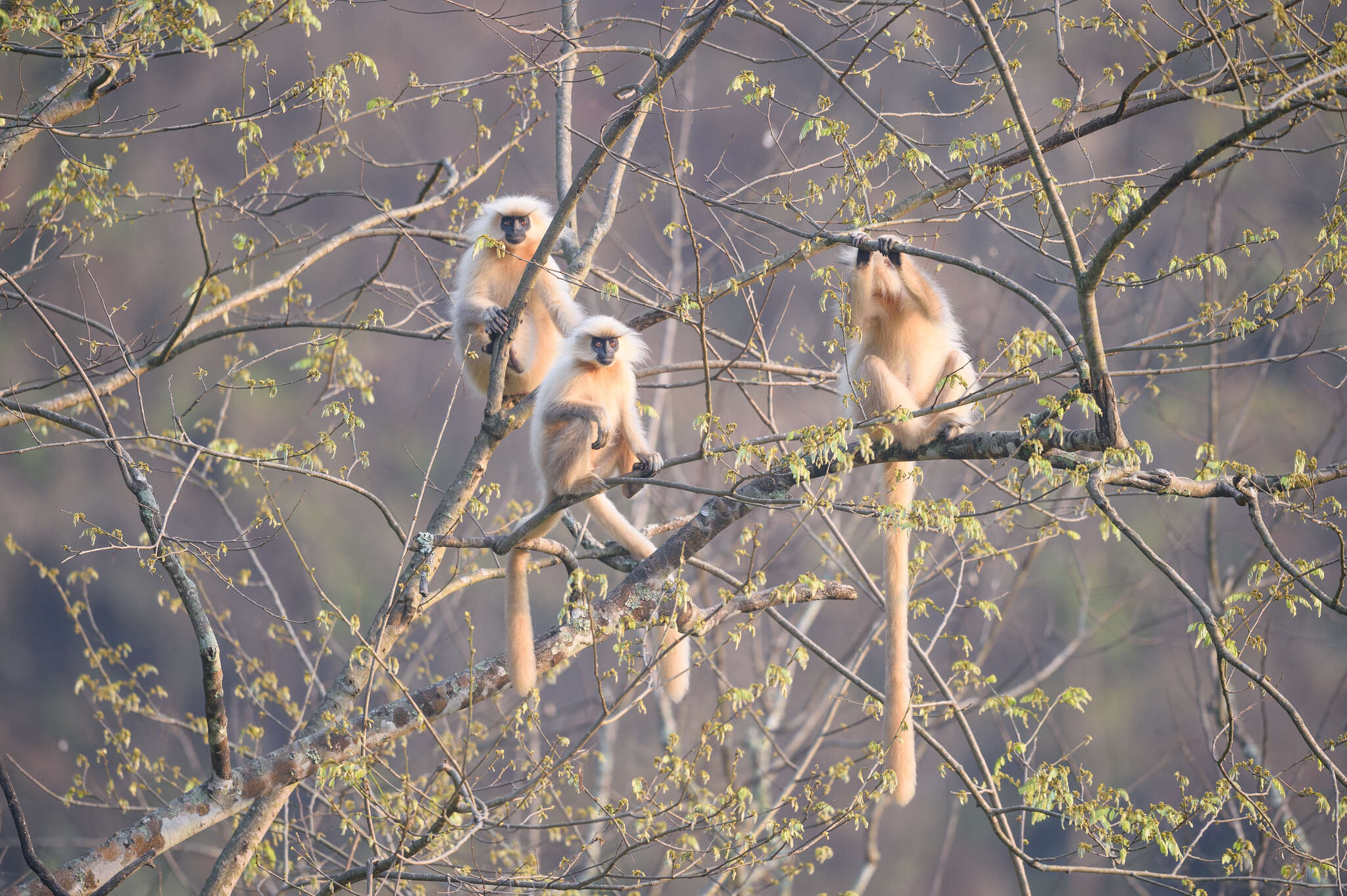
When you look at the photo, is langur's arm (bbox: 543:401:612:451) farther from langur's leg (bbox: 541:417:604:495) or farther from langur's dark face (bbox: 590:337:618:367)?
langur's dark face (bbox: 590:337:618:367)

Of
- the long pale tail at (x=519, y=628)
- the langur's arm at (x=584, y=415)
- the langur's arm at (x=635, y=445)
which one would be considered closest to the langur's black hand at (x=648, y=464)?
the langur's arm at (x=635, y=445)

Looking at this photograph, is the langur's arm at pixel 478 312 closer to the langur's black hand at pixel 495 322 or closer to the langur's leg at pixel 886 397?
the langur's black hand at pixel 495 322

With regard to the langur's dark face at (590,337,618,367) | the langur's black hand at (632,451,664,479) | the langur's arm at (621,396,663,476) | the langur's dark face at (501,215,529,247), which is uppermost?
the langur's dark face at (501,215,529,247)

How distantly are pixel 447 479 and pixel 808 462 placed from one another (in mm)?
8522

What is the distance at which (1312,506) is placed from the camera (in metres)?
2.56

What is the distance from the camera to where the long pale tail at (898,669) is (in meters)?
2.99

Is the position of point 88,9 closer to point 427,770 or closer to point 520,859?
point 520,859

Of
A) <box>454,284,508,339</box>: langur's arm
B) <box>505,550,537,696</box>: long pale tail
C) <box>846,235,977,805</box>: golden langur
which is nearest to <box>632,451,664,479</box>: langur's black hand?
<box>505,550,537,696</box>: long pale tail

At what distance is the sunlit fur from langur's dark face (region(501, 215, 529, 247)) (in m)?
0.04

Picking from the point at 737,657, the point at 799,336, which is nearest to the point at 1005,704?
the point at 799,336

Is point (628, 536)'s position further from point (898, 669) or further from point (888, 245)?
point (888, 245)

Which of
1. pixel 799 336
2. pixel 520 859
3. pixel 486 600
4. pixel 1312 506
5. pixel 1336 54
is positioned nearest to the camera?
pixel 1336 54

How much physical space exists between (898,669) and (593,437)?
4.36ft

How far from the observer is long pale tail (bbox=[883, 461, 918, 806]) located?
2.99 meters
